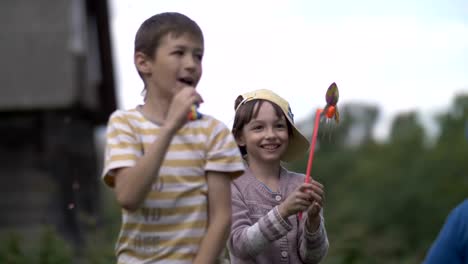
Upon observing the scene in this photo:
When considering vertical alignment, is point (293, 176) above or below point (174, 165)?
below

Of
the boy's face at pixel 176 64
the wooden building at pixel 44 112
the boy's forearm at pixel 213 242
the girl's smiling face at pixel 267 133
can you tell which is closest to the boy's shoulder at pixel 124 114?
the boy's face at pixel 176 64

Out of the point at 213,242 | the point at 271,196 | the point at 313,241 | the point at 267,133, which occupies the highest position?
the point at 267,133

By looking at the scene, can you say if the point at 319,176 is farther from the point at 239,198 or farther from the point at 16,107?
the point at 239,198

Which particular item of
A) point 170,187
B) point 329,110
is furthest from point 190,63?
point 329,110

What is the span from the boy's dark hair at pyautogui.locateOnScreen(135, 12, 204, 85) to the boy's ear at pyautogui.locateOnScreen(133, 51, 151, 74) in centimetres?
1

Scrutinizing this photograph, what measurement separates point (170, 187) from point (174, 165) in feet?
0.24

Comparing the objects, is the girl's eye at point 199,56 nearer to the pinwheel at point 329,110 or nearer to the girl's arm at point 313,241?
the pinwheel at point 329,110

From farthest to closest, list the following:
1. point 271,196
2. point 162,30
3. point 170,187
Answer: point 271,196, point 162,30, point 170,187

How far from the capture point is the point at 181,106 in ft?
9.98

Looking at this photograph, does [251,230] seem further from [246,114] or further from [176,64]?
[176,64]

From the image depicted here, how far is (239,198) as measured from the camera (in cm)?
415

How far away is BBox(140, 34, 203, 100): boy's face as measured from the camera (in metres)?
3.24

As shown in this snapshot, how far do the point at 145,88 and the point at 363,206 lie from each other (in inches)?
1595

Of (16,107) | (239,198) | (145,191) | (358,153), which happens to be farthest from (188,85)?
(358,153)
